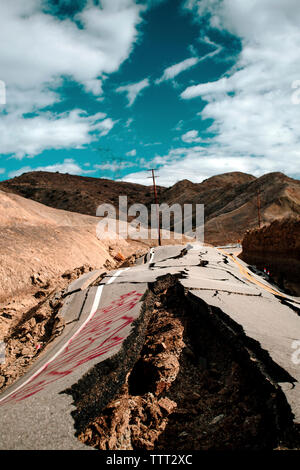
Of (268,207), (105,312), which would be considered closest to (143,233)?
(105,312)

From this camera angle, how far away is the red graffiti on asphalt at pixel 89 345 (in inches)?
119

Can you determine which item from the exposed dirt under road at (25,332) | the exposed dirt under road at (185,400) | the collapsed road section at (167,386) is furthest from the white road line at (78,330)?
the exposed dirt under road at (185,400)

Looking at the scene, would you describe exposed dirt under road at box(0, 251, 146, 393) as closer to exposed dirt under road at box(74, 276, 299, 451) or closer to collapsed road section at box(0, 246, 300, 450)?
collapsed road section at box(0, 246, 300, 450)

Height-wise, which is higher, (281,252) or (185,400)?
(281,252)

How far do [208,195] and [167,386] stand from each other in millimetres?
72512

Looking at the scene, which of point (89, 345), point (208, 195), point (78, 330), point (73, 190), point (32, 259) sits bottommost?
point (78, 330)

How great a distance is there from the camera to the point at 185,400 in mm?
2559

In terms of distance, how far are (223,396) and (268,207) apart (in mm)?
51450

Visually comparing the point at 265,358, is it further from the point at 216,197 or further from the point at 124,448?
the point at 216,197

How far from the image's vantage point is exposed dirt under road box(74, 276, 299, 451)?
78.0 inches

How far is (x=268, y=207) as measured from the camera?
49281 millimetres

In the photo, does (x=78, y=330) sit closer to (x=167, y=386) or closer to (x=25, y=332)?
(x=25, y=332)

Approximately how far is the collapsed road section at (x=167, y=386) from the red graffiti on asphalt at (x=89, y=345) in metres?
0.03

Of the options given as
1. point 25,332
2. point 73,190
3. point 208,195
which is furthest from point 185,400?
point 208,195
